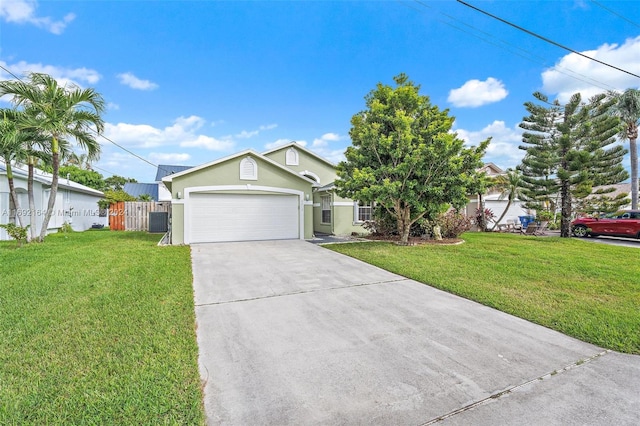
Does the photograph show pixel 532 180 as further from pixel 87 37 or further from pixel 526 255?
pixel 87 37

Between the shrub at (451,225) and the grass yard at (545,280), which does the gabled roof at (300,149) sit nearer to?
the shrub at (451,225)

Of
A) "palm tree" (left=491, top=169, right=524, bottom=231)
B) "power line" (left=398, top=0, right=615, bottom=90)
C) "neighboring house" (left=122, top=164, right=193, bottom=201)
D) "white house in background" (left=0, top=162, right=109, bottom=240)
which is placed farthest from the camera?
"neighboring house" (left=122, top=164, right=193, bottom=201)

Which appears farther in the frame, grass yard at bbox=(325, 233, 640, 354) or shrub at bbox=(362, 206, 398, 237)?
shrub at bbox=(362, 206, 398, 237)

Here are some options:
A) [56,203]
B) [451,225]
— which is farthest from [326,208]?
[56,203]

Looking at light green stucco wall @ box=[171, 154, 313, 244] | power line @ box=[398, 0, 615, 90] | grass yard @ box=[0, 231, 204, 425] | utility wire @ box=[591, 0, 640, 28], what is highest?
utility wire @ box=[591, 0, 640, 28]

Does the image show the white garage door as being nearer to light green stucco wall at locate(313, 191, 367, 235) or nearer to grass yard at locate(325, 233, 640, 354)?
light green stucco wall at locate(313, 191, 367, 235)

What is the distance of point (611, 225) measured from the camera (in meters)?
14.4

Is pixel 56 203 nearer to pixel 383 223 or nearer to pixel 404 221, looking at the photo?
pixel 383 223

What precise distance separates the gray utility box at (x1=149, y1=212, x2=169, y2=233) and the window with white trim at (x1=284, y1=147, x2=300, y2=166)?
765cm

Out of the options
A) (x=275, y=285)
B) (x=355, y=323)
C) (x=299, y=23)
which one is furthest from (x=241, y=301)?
(x=299, y=23)

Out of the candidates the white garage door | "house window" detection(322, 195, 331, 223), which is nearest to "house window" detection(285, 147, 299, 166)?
"house window" detection(322, 195, 331, 223)

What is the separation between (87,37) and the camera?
1192cm

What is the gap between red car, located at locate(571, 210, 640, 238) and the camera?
13.7 m

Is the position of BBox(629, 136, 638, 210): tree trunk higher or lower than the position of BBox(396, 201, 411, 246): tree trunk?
higher
